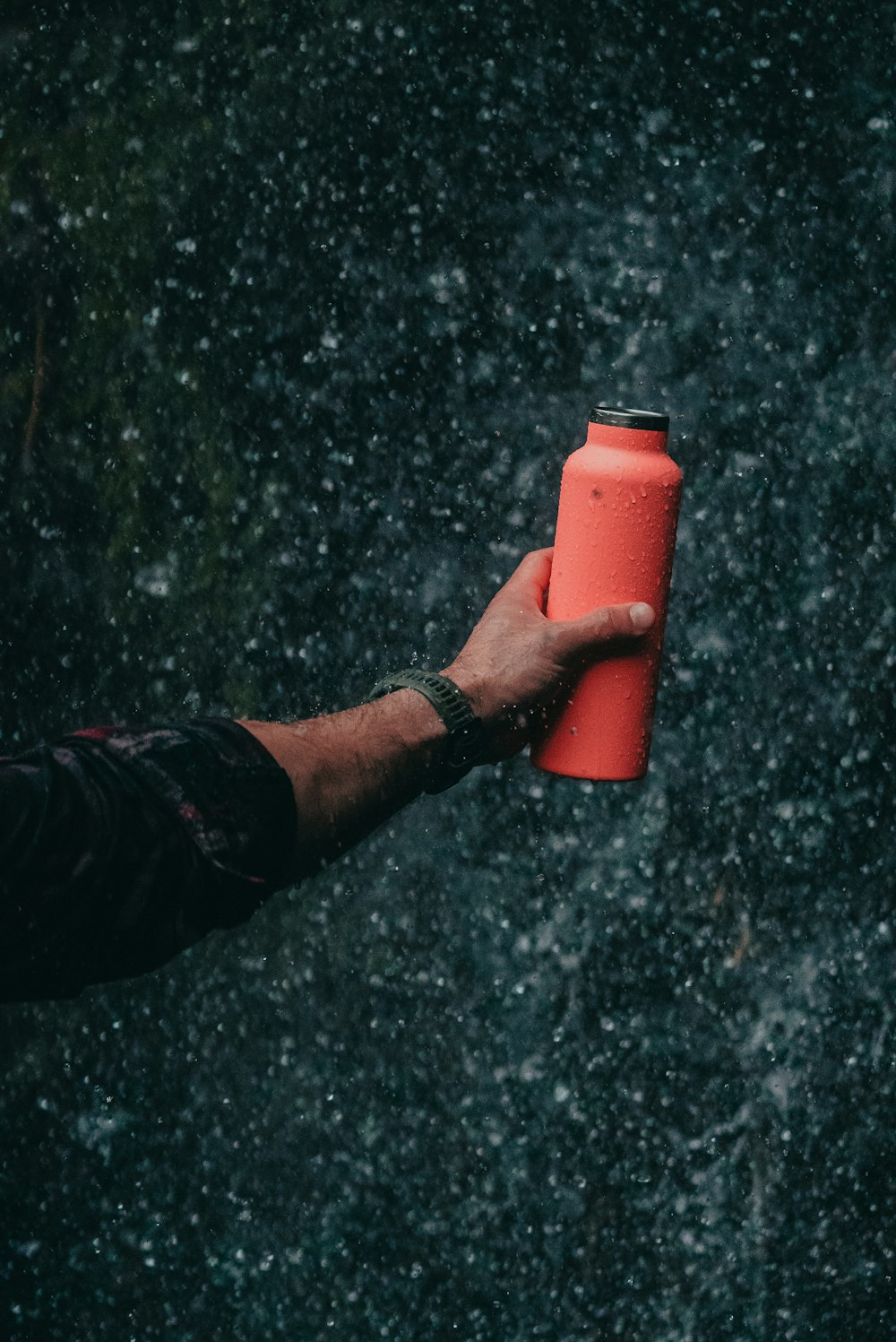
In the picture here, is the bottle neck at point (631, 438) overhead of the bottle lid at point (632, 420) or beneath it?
beneath

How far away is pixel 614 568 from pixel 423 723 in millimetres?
226

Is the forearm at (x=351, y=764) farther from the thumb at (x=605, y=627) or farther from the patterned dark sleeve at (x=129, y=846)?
the thumb at (x=605, y=627)

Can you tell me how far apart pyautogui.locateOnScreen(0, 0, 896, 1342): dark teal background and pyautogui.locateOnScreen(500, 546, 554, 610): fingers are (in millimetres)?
339

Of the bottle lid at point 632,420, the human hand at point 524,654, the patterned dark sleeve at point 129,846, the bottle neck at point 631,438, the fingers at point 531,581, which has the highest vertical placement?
the bottle lid at point 632,420

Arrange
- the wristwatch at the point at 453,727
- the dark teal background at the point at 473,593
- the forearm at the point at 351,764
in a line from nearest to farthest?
the forearm at the point at 351,764 → the wristwatch at the point at 453,727 → the dark teal background at the point at 473,593

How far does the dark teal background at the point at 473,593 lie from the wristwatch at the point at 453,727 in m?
0.44

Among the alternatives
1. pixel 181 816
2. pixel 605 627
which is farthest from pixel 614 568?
pixel 181 816

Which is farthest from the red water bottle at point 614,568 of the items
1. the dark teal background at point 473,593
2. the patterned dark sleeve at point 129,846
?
the dark teal background at point 473,593

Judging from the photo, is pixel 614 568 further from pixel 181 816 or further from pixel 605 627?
pixel 181 816

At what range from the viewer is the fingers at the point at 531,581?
1.12m

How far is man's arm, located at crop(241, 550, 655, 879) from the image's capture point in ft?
3.21

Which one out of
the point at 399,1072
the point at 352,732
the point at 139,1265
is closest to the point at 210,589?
the point at 352,732

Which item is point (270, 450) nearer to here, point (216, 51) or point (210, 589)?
point (210, 589)

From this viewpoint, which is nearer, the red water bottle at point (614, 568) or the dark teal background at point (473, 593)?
the red water bottle at point (614, 568)
